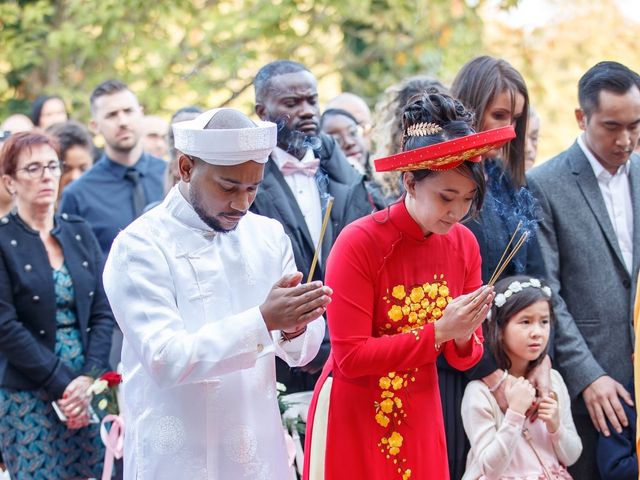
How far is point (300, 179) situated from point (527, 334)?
4.27ft

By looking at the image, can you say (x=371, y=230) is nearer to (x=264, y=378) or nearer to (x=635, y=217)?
(x=264, y=378)

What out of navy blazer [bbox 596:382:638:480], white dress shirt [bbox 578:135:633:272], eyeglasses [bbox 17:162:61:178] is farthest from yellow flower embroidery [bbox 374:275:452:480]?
eyeglasses [bbox 17:162:61:178]

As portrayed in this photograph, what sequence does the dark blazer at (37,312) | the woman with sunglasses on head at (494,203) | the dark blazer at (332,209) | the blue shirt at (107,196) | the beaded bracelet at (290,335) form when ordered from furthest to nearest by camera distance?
1. the blue shirt at (107,196)
2. the dark blazer at (37,312)
3. the dark blazer at (332,209)
4. the woman with sunglasses on head at (494,203)
5. the beaded bracelet at (290,335)

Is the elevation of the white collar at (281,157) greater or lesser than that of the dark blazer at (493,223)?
greater

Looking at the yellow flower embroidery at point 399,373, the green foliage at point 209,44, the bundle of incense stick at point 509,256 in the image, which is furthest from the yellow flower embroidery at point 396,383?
the green foliage at point 209,44

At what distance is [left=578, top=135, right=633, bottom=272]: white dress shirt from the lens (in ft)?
16.3

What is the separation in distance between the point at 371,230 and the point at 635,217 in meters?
1.81

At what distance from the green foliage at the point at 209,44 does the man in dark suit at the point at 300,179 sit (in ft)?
17.5

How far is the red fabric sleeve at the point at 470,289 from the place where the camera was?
151 inches

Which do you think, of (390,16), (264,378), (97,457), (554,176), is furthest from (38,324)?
(390,16)

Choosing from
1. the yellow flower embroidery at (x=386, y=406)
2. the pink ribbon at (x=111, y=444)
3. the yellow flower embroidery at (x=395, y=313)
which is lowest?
the pink ribbon at (x=111, y=444)

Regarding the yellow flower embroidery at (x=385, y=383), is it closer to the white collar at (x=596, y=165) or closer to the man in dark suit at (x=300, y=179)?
the man in dark suit at (x=300, y=179)

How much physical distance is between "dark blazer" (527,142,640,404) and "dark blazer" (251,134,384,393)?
0.82 m

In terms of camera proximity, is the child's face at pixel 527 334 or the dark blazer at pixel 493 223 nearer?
the dark blazer at pixel 493 223
